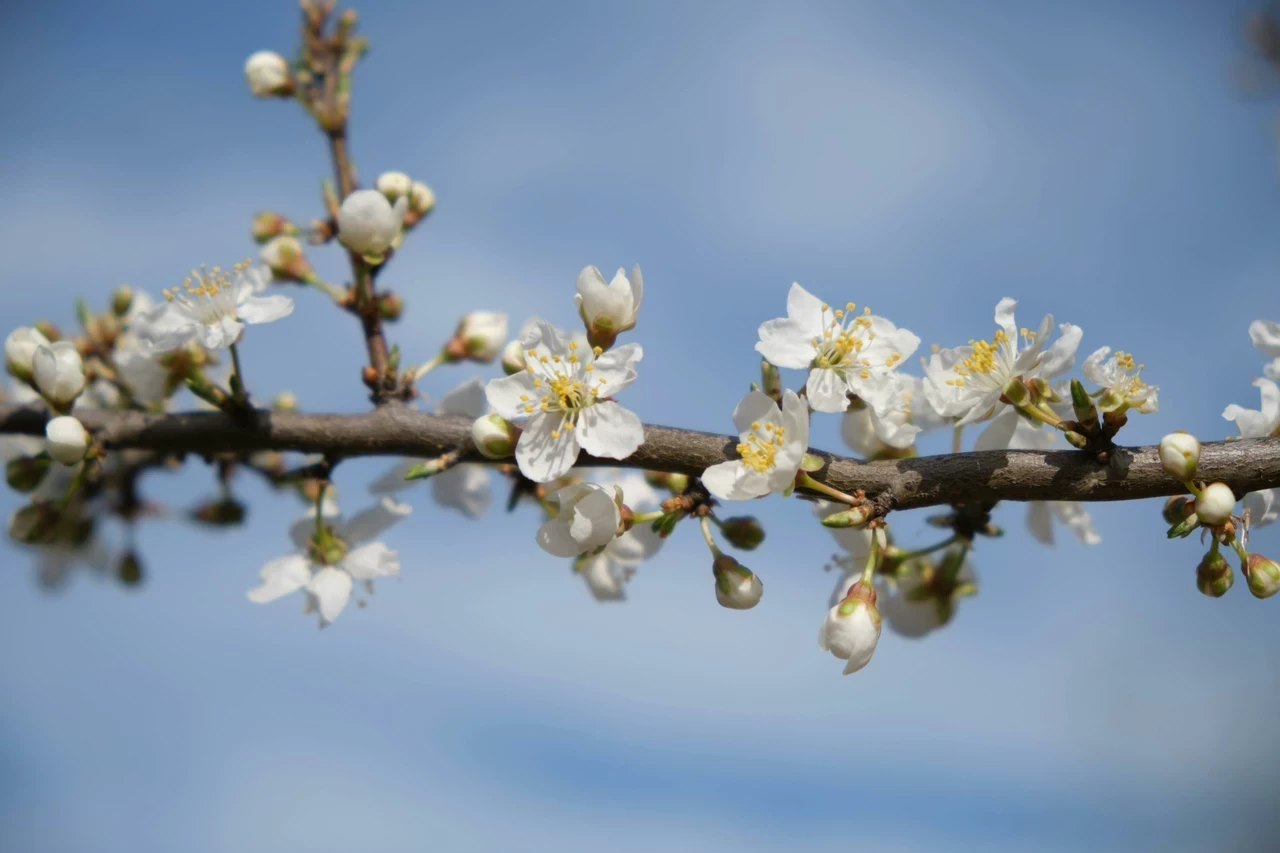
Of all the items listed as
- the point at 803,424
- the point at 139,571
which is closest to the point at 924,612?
the point at 803,424

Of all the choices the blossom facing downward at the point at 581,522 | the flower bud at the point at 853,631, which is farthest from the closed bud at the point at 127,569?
the flower bud at the point at 853,631

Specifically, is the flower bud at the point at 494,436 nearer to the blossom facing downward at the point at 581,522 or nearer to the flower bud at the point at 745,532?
the blossom facing downward at the point at 581,522

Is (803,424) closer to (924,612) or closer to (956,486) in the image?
(956,486)

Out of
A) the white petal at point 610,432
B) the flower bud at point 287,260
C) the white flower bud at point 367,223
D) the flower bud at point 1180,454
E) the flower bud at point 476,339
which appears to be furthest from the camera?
the flower bud at point 476,339

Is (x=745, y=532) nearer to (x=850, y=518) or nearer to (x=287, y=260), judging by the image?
(x=850, y=518)

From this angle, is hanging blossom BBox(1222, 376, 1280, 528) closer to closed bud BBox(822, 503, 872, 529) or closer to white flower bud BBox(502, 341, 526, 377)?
closed bud BBox(822, 503, 872, 529)
